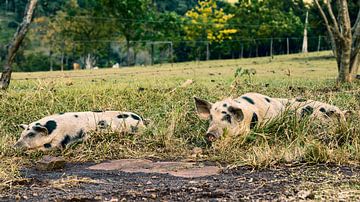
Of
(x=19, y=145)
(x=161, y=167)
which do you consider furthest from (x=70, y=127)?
(x=161, y=167)

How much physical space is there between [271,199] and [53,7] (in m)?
57.0

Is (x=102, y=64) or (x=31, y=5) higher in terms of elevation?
(x=31, y=5)

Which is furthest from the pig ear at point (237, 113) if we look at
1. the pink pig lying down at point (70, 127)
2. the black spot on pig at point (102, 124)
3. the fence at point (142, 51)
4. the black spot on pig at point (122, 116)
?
the fence at point (142, 51)

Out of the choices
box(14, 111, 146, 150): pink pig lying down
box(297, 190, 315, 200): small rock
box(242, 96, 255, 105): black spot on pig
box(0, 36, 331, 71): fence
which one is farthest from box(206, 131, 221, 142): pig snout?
box(0, 36, 331, 71): fence

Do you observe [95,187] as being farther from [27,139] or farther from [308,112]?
[308,112]

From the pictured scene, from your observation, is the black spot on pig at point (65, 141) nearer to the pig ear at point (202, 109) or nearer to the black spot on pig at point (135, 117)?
the black spot on pig at point (135, 117)

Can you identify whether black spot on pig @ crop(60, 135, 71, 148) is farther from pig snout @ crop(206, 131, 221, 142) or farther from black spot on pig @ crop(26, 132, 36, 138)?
pig snout @ crop(206, 131, 221, 142)

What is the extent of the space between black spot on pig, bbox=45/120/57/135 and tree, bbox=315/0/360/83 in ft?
18.6

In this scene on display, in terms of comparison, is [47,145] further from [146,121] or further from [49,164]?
[146,121]

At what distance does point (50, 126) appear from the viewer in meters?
6.88

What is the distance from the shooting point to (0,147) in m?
6.45

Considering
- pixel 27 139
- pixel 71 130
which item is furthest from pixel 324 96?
pixel 27 139

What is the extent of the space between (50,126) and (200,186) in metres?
3.01

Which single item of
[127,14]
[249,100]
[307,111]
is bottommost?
[307,111]
